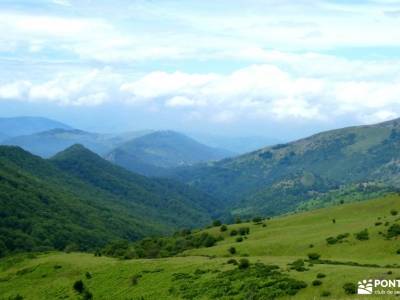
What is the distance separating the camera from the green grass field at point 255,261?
69938 millimetres

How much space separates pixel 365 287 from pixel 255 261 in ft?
102

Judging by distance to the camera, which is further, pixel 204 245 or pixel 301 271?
pixel 204 245

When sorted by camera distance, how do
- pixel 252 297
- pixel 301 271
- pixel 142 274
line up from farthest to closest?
1. pixel 142 274
2. pixel 301 271
3. pixel 252 297

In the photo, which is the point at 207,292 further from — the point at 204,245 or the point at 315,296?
the point at 204,245

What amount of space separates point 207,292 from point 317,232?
4537 cm

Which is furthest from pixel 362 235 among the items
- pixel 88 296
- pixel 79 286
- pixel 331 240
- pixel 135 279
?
pixel 79 286

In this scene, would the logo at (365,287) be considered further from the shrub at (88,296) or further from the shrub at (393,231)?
the shrub at (88,296)

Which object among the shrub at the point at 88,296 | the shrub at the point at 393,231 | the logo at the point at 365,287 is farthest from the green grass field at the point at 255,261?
the shrub at the point at 393,231

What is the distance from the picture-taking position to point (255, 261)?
8656 cm

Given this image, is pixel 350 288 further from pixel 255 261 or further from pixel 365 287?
pixel 255 261

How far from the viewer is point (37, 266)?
133 m

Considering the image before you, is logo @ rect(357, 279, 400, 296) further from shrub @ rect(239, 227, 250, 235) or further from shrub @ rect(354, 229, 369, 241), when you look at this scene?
shrub @ rect(239, 227, 250, 235)

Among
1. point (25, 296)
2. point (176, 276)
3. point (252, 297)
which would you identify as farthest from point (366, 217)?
point (25, 296)

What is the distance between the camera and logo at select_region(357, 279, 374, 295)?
5466cm
